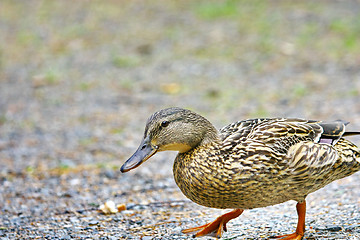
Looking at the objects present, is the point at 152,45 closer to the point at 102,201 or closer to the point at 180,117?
the point at 102,201

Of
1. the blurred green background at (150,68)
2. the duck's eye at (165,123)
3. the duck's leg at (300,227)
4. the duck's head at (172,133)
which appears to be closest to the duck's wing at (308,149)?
the duck's leg at (300,227)

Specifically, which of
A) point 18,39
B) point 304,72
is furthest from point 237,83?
point 18,39

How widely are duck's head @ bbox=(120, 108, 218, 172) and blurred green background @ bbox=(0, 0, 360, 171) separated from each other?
9.63 ft

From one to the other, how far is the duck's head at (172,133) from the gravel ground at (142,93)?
84 cm

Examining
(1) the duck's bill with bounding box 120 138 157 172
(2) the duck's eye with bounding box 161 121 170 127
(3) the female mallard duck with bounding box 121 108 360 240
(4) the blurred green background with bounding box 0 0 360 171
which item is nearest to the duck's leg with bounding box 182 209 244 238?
(3) the female mallard duck with bounding box 121 108 360 240

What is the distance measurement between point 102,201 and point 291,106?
14.6 feet

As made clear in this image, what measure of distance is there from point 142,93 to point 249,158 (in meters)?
6.29

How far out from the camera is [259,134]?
164 inches

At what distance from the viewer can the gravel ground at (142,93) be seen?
5.02 meters

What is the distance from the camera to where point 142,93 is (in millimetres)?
10062

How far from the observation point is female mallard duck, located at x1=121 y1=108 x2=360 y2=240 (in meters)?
3.92

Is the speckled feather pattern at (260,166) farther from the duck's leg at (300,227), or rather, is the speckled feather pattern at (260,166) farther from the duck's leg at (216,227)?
the duck's leg at (216,227)

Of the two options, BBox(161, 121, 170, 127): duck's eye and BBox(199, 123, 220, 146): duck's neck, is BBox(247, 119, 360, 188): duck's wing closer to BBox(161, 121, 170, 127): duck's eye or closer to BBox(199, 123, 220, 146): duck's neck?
BBox(199, 123, 220, 146): duck's neck

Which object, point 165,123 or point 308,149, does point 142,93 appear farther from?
point 308,149
